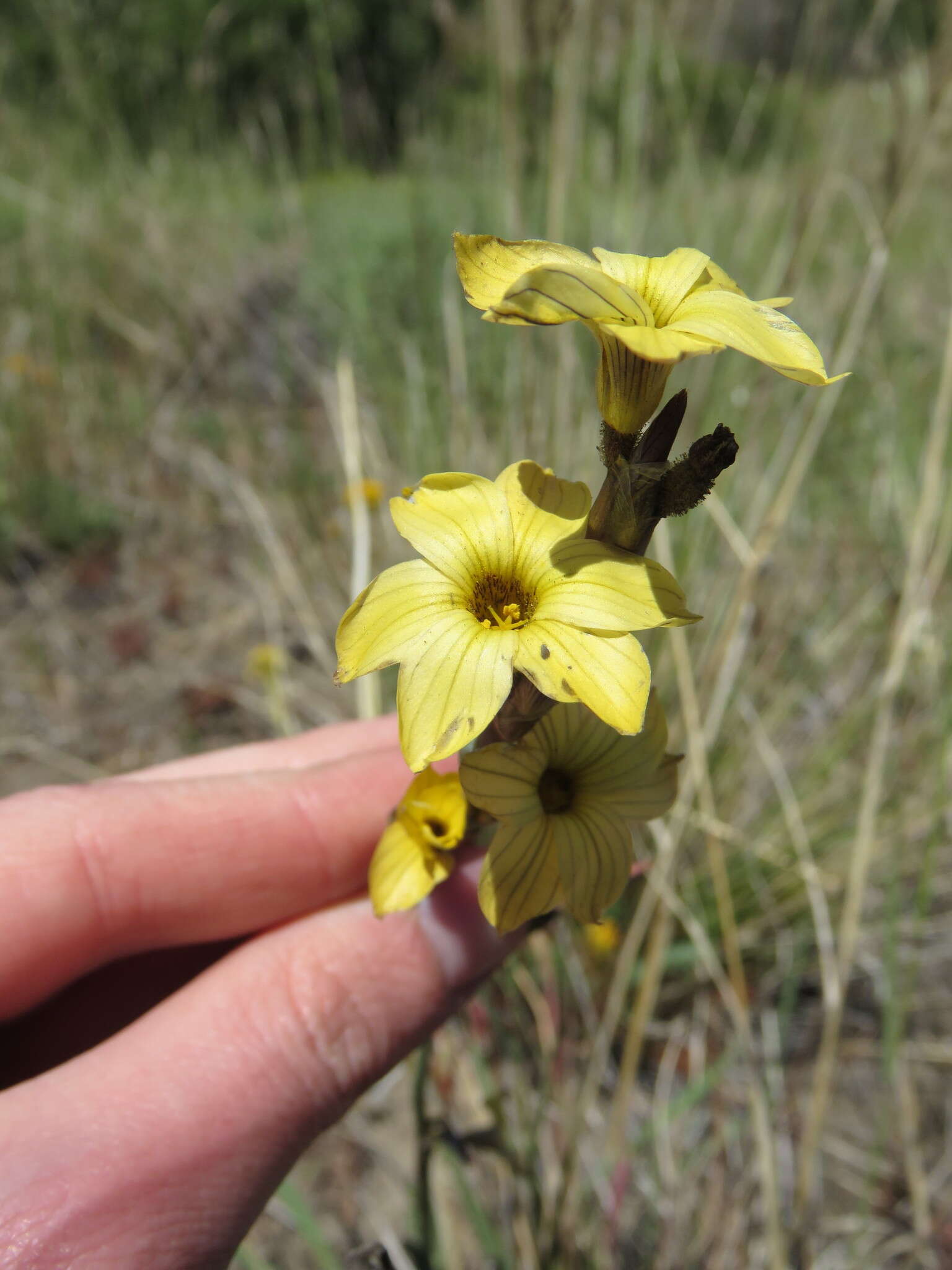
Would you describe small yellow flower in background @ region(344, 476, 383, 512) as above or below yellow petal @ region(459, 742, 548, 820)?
Answer: below

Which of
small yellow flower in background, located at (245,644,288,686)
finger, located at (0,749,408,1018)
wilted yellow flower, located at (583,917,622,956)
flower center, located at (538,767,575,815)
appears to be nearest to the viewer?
flower center, located at (538,767,575,815)

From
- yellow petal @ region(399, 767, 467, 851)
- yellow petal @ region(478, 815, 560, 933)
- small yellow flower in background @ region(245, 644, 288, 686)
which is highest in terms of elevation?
yellow petal @ region(478, 815, 560, 933)

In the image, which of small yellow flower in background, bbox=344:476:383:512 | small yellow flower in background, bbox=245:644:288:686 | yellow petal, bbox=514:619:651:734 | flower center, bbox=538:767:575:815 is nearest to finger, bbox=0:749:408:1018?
flower center, bbox=538:767:575:815

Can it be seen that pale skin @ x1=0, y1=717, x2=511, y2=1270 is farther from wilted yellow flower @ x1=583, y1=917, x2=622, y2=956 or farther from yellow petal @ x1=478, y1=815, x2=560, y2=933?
wilted yellow flower @ x1=583, y1=917, x2=622, y2=956

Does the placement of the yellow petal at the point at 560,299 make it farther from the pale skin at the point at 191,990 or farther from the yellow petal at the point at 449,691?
the pale skin at the point at 191,990

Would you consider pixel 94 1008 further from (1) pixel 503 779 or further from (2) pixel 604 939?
(2) pixel 604 939

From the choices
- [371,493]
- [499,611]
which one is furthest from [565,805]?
[371,493]

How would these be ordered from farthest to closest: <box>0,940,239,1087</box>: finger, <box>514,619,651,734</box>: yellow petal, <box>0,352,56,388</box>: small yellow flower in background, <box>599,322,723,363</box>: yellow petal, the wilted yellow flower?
<box>0,352,56,388</box>: small yellow flower in background, the wilted yellow flower, <box>0,940,239,1087</box>: finger, <box>514,619,651,734</box>: yellow petal, <box>599,322,723,363</box>: yellow petal

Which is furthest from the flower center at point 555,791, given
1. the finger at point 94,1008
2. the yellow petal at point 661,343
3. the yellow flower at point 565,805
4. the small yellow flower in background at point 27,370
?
the small yellow flower in background at point 27,370
